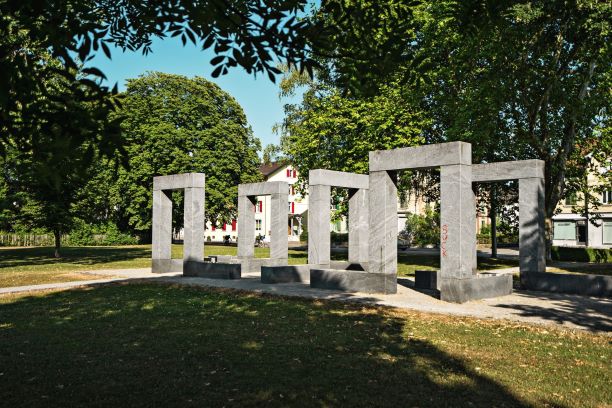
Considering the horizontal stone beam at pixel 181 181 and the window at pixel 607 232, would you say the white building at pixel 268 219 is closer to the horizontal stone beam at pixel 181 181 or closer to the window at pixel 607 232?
the window at pixel 607 232

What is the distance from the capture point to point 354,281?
15.8 meters

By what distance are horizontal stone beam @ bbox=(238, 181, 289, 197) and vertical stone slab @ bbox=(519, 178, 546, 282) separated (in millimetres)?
9315

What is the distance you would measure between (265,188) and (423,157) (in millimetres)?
9418

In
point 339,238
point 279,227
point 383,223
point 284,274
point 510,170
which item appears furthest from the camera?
point 339,238

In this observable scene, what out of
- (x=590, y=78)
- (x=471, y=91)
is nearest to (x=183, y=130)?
(x=471, y=91)

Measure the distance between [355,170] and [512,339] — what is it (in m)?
18.8

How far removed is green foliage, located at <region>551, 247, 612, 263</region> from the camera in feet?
108

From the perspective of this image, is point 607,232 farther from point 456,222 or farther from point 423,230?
point 456,222

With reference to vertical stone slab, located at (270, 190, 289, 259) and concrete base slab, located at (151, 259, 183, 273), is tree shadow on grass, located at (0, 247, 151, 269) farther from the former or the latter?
vertical stone slab, located at (270, 190, 289, 259)

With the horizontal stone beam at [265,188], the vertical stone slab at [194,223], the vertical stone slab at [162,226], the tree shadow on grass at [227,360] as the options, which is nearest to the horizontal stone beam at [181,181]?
the vertical stone slab at [194,223]

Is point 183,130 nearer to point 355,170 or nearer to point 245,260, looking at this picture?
point 355,170

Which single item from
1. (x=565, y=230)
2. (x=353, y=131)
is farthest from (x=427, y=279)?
(x=565, y=230)

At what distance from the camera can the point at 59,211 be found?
95.7 feet

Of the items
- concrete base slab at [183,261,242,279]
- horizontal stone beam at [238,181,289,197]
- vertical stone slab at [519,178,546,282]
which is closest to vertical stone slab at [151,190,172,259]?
concrete base slab at [183,261,242,279]
